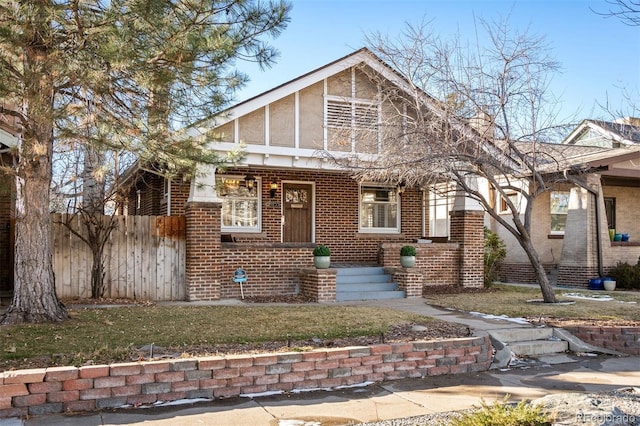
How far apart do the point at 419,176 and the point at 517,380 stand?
225 inches

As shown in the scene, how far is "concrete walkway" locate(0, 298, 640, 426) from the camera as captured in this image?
5.03 m

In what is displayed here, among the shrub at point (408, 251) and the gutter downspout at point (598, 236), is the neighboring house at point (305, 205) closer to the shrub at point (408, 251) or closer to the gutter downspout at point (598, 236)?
the shrub at point (408, 251)

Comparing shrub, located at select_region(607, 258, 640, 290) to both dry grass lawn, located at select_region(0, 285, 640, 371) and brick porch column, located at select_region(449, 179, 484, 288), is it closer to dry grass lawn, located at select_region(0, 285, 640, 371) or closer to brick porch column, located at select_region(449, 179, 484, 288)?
brick porch column, located at select_region(449, 179, 484, 288)

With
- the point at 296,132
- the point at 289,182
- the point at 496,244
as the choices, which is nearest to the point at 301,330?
the point at 296,132

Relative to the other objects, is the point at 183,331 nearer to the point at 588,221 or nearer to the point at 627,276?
the point at 588,221

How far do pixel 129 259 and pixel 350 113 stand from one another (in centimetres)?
632

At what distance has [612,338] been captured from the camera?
334 inches

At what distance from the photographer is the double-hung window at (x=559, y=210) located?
1822 cm

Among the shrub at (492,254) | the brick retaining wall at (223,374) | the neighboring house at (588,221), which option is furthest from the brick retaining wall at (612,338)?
the shrub at (492,254)

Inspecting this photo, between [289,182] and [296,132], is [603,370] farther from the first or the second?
[289,182]

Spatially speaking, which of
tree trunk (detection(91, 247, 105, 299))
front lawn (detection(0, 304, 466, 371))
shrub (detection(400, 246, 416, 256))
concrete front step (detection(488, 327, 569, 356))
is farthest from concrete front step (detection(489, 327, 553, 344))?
tree trunk (detection(91, 247, 105, 299))

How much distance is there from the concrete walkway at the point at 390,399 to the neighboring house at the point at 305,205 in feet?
18.2

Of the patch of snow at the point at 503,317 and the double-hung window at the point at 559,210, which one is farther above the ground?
the double-hung window at the point at 559,210

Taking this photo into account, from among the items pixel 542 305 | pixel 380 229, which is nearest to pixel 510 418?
pixel 542 305
